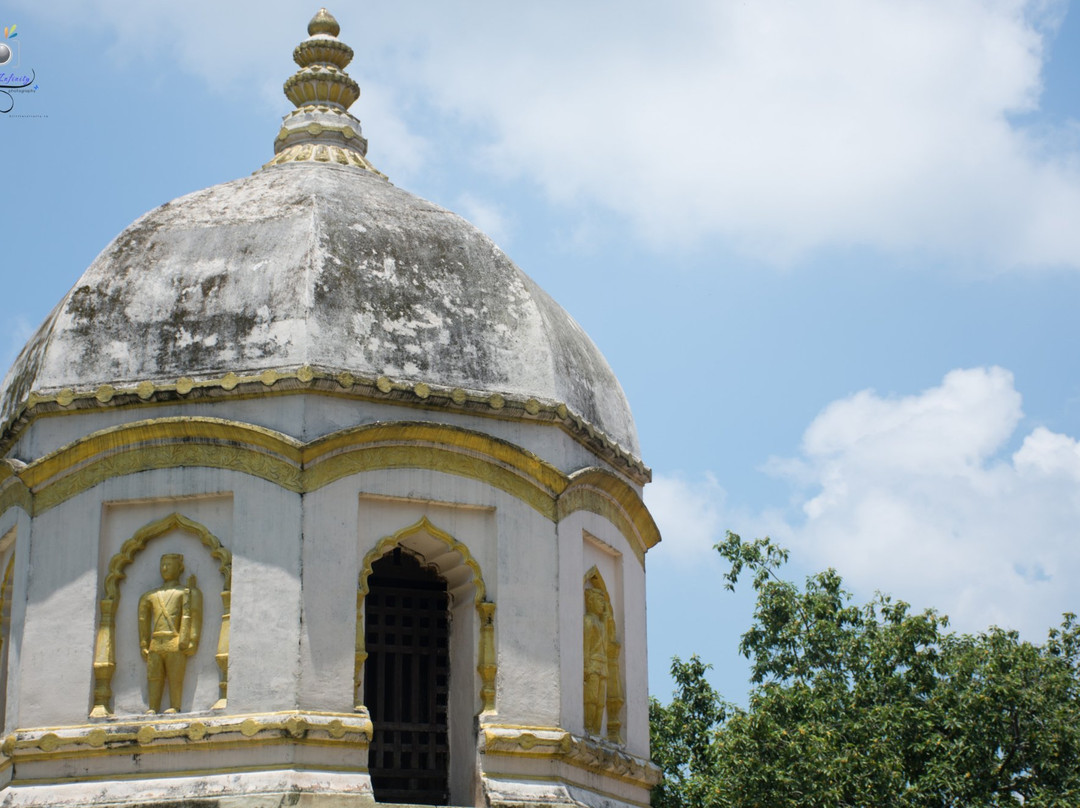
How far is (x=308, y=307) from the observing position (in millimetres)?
11398

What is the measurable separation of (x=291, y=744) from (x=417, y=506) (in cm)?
192

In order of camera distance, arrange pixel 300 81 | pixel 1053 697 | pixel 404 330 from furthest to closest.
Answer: pixel 1053 697 → pixel 300 81 → pixel 404 330

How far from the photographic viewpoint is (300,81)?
14445 mm

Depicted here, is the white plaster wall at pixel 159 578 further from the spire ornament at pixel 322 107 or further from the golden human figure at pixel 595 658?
the spire ornament at pixel 322 107

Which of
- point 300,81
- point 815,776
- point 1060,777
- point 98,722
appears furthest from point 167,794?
point 1060,777

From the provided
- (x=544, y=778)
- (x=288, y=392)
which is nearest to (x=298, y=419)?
(x=288, y=392)

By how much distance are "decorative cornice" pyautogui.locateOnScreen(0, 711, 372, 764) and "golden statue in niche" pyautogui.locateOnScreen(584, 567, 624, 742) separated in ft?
6.62

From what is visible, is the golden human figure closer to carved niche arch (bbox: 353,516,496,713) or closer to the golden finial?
carved niche arch (bbox: 353,516,496,713)

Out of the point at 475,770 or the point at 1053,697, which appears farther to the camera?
the point at 1053,697

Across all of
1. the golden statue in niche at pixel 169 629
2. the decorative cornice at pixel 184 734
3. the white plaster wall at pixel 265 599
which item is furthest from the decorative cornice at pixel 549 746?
the golden statue in niche at pixel 169 629

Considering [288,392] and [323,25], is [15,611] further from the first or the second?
[323,25]

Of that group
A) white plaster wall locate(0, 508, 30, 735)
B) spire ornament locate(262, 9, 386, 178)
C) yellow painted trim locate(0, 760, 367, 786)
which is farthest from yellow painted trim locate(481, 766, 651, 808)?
spire ornament locate(262, 9, 386, 178)

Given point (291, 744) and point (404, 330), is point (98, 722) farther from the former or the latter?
point (404, 330)

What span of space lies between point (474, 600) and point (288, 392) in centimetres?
192
